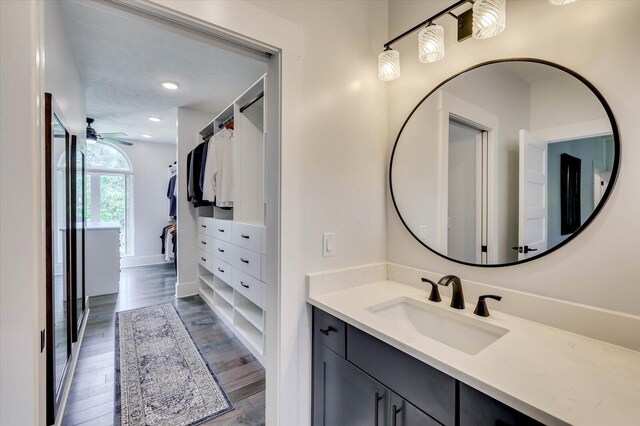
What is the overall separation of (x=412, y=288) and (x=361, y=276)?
11.0 inches

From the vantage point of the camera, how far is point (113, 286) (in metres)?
3.76

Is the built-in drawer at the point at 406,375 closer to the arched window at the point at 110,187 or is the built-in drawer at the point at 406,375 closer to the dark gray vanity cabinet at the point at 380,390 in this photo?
the dark gray vanity cabinet at the point at 380,390

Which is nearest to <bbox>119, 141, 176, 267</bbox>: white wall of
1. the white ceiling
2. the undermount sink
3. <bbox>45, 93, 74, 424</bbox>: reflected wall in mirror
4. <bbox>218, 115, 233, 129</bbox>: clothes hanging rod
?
the white ceiling

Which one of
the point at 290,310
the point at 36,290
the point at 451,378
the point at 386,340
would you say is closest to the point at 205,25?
the point at 36,290

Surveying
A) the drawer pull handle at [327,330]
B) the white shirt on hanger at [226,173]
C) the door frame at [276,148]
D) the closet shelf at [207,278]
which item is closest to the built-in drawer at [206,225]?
the white shirt on hanger at [226,173]

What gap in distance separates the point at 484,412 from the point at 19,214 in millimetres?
1395

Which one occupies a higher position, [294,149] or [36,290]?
[294,149]

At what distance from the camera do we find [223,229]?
2.84 meters

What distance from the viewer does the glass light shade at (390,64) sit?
4.58 ft

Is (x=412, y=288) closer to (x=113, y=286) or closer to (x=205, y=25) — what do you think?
(x=205, y=25)

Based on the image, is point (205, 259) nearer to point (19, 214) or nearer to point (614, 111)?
point (19, 214)

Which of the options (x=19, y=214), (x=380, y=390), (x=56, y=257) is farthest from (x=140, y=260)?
(x=380, y=390)

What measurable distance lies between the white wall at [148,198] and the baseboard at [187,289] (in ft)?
8.73

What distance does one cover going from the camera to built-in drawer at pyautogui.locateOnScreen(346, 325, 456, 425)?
0.80m
